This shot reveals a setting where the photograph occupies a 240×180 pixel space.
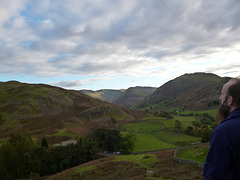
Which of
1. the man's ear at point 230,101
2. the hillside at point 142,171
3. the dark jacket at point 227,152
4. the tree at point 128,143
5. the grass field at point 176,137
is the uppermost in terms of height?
the man's ear at point 230,101

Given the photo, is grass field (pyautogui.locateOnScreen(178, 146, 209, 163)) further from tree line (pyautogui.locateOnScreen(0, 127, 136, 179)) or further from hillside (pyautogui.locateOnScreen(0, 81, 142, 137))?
hillside (pyautogui.locateOnScreen(0, 81, 142, 137))

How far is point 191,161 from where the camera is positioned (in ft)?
93.7

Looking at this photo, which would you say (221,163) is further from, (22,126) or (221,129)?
(22,126)

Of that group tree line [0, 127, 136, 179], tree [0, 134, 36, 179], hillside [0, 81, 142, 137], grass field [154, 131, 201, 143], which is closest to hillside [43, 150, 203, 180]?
tree line [0, 127, 136, 179]

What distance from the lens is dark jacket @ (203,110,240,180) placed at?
3.63 meters

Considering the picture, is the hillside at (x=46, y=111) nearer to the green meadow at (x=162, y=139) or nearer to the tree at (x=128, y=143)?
the green meadow at (x=162, y=139)

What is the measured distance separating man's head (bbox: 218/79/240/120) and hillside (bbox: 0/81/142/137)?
12684 centimetres

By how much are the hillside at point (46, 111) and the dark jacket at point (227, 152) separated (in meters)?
127

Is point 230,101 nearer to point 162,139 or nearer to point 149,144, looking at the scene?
point 149,144

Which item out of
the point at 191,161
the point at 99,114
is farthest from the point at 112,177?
the point at 99,114

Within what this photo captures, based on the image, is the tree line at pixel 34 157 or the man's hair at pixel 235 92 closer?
the man's hair at pixel 235 92

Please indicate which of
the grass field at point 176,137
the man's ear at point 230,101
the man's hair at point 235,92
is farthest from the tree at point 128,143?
the man's hair at point 235,92

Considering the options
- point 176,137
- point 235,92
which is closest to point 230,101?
point 235,92

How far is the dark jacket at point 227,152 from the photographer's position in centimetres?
363
